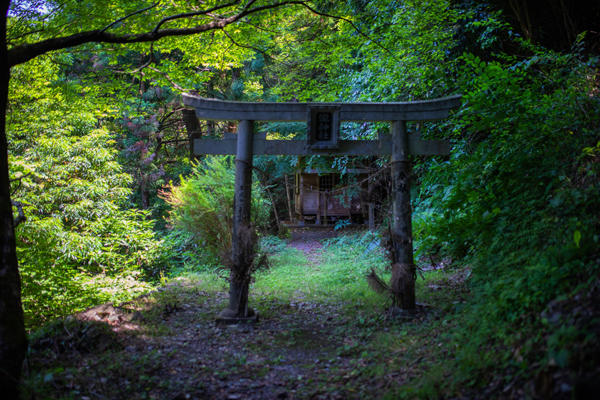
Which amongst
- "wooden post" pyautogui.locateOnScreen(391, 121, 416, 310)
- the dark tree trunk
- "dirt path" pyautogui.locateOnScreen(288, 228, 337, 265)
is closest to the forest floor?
the dark tree trunk

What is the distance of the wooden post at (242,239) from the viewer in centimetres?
556

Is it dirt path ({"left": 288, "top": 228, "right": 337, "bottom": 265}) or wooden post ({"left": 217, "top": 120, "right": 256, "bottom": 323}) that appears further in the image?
dirt path ({"left": 288, "top": 228, "right": 337, "bottom": 265})

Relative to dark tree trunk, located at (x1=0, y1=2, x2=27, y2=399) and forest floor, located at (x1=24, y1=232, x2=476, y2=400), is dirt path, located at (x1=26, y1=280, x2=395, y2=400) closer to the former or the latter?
forest floor, located at (x1=24, y1=232, x2=476, y2=400)

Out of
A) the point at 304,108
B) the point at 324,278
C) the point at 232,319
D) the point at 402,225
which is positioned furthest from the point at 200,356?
the point at 324,278

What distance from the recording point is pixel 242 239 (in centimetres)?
556

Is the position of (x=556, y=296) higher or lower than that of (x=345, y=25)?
lower

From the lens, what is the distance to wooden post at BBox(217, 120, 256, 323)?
556cm

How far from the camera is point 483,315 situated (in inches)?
145

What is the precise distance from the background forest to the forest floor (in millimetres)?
621

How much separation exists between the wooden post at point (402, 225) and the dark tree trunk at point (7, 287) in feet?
14.5

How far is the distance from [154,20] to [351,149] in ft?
13.0

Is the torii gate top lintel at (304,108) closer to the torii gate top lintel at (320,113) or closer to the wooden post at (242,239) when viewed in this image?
the torii gate top lintel at (320,113)

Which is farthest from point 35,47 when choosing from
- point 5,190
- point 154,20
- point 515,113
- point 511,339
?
point 515,113

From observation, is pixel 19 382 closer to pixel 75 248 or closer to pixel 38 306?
pixel 38 306
